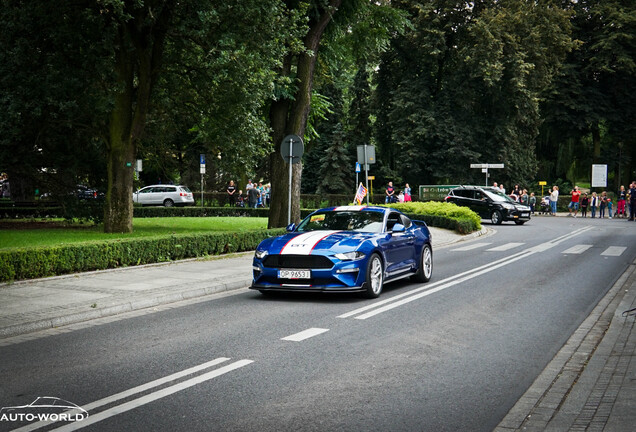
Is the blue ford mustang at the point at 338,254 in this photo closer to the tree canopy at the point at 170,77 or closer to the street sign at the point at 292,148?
the street sign at the point at 292,148

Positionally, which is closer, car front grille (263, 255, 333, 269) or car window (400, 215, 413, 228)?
car front grille (263, 255, 333, 269)

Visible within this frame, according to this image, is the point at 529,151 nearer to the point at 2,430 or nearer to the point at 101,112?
the point at 101,112

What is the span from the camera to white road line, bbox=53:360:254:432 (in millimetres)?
4887

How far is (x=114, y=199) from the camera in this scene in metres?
21.4

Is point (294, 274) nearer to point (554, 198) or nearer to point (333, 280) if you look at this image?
point (333, 280)

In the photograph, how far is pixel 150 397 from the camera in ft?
18.4

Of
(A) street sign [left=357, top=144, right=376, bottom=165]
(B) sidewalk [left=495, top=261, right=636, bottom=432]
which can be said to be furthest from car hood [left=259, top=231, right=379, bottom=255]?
(A) street sign [left=357, top=144, right=376, bottom=165]

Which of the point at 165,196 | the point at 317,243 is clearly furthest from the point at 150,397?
the point at 165,196

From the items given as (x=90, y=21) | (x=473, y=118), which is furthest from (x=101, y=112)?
(x=473, y=118)

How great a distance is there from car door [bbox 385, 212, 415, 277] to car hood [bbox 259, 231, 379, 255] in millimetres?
438

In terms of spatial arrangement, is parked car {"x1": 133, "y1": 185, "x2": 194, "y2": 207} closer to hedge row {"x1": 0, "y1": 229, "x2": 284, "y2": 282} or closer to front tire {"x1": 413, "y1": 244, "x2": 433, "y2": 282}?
hedge row {"x1": 0, "y1": 229, "x2": 284, "y2": 282}

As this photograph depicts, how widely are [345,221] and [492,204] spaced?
24.6m

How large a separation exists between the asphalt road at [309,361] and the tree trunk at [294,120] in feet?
32.5

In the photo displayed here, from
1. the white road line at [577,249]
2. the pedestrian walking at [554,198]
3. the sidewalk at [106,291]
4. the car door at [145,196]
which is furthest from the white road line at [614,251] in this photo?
the car door at [145,196]
